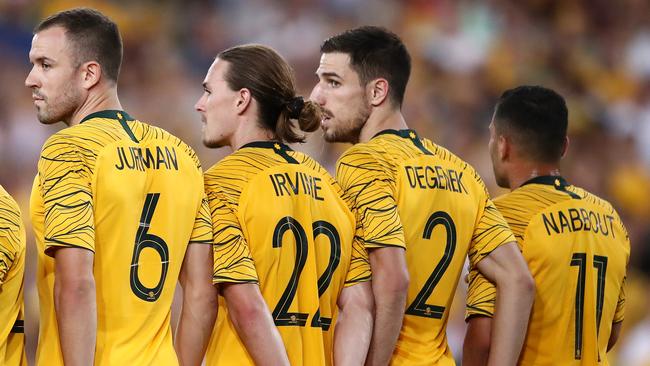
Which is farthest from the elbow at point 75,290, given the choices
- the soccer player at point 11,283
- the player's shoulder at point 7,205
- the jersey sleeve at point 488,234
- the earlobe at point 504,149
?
the earlobe at point 504,149

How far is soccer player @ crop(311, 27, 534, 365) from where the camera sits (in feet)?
14.5

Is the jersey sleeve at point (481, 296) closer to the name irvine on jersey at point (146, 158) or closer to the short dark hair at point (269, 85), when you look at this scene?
the short dark hair at point (269, 85)

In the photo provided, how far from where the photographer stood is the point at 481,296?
4879mm

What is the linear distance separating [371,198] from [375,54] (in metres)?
0.78

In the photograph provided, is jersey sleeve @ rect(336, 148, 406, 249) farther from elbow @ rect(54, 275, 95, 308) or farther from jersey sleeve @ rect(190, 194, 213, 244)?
elbow @ rect(54, 275, 95, 308)

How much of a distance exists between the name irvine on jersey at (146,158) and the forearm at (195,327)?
540mm

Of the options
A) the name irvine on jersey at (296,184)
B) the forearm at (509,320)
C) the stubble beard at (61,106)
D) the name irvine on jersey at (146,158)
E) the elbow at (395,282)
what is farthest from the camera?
the forearm at (509,320)

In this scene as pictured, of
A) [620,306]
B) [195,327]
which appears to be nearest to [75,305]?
[195,327]

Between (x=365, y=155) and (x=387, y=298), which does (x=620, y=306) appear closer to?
(x=387, y=298)

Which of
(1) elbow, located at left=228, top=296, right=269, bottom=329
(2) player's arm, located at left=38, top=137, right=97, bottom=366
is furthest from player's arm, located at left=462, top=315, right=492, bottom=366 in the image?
(2) player's arm, located at left=38, top=137, right=97, bottom=366

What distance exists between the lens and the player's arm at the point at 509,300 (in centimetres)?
477

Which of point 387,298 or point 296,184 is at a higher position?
point 296,184

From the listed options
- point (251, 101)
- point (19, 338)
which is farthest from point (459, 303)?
point (19, 338)

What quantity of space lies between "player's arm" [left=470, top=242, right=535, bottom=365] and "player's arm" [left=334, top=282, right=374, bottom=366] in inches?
26.6
